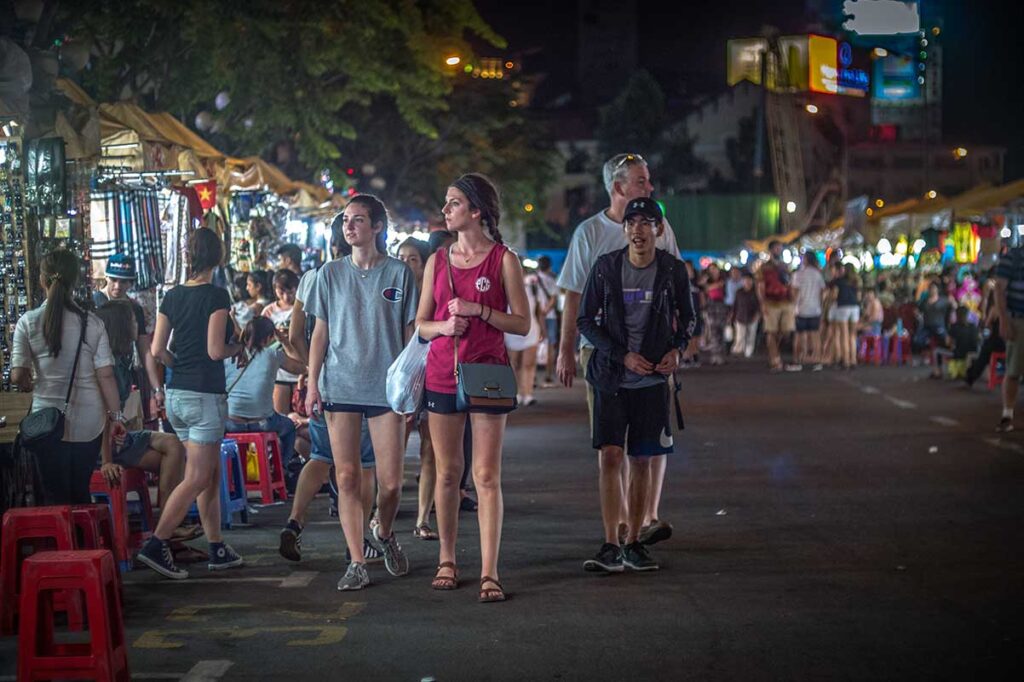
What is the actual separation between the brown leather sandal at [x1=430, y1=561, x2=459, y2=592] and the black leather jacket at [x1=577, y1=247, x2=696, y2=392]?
4.39 ft

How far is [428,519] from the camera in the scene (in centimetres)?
991

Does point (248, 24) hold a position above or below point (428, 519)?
above

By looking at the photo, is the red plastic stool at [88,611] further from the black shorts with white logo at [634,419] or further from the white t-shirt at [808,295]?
the white t-shirt at [808,295]

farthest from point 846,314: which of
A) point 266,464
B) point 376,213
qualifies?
point 376,213

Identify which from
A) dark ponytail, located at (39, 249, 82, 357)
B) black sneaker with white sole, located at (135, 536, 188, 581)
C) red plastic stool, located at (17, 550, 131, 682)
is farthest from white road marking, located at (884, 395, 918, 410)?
red plastic stool, located at (17, 550, 131, 682)

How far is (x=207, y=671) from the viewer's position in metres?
5.92

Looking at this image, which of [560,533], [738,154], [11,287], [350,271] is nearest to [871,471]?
[560,533]

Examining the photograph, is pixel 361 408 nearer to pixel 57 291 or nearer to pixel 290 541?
pixel 290 541

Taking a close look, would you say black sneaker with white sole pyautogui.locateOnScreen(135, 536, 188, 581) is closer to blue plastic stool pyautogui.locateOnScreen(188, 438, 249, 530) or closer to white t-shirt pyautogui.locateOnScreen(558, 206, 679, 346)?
blue plastic stool pyautogui.locateOnScreen(188, 438, 249, 530)

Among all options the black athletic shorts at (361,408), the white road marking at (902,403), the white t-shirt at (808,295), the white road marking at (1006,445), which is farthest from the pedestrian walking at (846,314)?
the black athletic shorts at (361,408)

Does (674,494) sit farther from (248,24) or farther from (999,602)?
(248,24)

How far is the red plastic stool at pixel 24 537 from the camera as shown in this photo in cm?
677

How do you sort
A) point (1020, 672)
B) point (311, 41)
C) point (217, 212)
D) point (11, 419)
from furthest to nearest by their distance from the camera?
point (311, 41) < point (217, 212) < point (11, 419) < point (1020, 672)

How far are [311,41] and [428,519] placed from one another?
12221 millimetres
